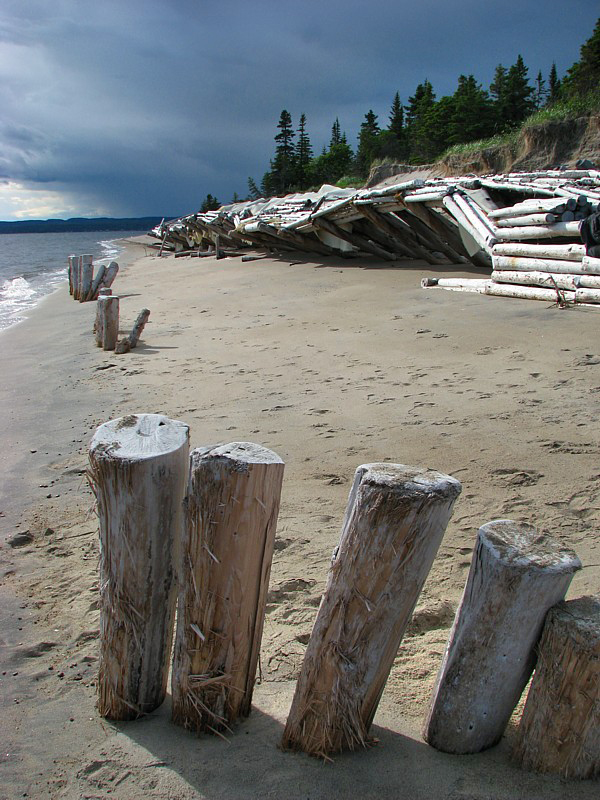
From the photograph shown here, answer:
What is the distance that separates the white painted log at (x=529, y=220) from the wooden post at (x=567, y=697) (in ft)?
30.3

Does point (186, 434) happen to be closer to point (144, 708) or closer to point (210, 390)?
point (144, 708)

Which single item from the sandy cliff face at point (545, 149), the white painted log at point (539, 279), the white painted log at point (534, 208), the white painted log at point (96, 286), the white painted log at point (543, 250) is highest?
the sandy cliff face at point (545, 149)

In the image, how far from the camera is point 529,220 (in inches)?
417

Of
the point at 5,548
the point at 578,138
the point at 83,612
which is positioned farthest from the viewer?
the point at 578,138

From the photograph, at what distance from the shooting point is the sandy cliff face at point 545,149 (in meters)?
26.4

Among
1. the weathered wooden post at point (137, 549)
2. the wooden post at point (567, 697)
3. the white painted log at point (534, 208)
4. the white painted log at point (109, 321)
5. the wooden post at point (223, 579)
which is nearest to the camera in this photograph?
the wooden post at point (567, 697)

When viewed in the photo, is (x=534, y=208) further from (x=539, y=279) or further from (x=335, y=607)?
(x=335, y=607)

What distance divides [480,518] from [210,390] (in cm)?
368

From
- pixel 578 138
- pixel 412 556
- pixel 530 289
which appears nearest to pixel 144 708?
pixel 412 556

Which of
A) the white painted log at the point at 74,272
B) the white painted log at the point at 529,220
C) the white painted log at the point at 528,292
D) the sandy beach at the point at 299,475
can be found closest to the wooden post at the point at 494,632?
the sandy beach at the point at 299,475

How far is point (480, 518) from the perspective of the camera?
363cm

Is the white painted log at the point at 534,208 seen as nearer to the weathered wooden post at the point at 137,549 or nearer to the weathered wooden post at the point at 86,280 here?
the weathered wooden post at the point at 137,549

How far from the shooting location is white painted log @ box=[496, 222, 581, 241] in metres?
9.78

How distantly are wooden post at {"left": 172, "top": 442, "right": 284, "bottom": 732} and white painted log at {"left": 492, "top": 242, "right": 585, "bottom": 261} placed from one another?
27.6 feet
